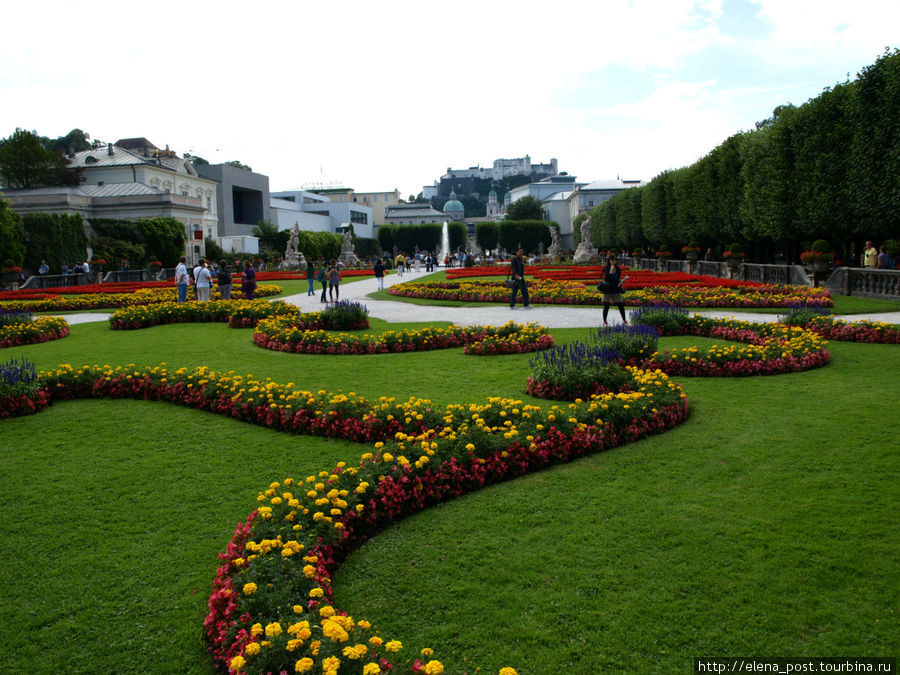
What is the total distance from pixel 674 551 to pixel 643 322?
27.0ft

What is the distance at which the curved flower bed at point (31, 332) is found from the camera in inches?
527

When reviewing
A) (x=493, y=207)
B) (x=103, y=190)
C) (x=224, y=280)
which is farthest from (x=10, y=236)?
(x=493, y=207)

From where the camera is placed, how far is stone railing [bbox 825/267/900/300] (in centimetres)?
1717

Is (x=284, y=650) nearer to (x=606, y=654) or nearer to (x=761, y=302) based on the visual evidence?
(x=606, y=654)

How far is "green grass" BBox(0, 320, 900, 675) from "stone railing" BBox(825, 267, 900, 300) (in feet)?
42.1

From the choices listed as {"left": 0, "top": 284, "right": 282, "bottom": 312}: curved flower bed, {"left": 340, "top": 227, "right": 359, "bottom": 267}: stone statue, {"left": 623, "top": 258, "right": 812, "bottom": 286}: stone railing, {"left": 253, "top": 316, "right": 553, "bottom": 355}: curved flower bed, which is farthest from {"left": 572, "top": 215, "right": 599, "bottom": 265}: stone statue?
{"left": 253, "top": 316, "right": 553, "bottom": 355}: curved flower bed

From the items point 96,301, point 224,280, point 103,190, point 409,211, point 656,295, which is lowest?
point 656,295

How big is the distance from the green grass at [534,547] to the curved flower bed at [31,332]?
25.7 ft

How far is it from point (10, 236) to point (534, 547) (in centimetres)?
3822

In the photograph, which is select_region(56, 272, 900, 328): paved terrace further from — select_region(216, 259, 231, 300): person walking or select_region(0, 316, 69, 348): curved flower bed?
select_region(0, 316, 69, 348): curved flower bed

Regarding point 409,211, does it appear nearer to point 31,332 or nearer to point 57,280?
point 57,280

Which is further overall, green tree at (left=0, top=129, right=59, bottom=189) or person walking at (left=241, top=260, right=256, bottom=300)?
green tree at (left=0, top=129, right=59, bottom=189)

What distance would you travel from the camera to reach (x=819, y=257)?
20000 millimetres

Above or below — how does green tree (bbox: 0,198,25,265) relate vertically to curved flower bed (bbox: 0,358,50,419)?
above
